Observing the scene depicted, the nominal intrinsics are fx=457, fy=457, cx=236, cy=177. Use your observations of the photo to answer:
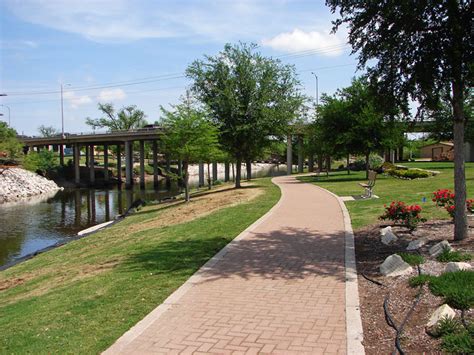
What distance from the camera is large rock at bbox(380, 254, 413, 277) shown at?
7.16 meters

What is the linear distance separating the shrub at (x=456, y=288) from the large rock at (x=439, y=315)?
0.84 feet

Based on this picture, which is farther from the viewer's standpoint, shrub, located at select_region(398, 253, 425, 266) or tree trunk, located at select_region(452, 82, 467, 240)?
tree trunk, located at select_region(452, 82, 467, 240)

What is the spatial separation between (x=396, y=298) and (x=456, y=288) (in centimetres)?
80

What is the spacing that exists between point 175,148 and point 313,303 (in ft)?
64.6

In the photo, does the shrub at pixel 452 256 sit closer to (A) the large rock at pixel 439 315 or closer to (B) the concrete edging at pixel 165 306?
(A) the large rock at pixel 439 315

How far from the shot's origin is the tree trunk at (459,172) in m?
8.76

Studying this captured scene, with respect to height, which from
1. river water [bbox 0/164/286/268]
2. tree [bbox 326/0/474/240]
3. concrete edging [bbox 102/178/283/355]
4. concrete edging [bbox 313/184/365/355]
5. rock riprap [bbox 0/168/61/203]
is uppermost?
tree [bbox 326/0/474/240]

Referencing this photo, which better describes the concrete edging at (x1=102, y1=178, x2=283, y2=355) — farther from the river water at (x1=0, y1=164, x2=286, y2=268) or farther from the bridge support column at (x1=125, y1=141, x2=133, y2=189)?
the bridge support column at (x1=125, y1=141, x2=133, y2=189)

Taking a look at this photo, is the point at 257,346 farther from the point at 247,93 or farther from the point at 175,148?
the point at 247,93

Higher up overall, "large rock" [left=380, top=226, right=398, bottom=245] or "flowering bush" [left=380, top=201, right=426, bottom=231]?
"flowering bush" [left=380, top=201, right=426, bottom=231]

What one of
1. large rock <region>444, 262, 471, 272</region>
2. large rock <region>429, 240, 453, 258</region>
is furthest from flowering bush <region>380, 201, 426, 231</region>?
large rock <region>444, 262, 471, 272</region>

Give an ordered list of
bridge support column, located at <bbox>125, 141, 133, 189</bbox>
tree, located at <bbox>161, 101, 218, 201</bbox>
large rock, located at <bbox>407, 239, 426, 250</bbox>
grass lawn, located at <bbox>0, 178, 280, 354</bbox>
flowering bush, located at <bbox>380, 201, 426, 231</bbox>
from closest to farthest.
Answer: grass lawn, located at <bbox>0, 178, 280, 354</bbox> < large rock, located at <bbox>407, 239, 426, 250</bbox> < flowering bush, located at <bbox>380, 201, 426, 231</bbox> < tree, located at <bbox>161, 101, 218, 201</bbox> < bridge support column, located at <bbox>125, 141, 133, 189</bbox>

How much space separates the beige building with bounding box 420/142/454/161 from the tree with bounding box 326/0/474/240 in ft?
211

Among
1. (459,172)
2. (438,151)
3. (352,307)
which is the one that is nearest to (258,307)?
(352,307)
